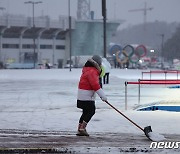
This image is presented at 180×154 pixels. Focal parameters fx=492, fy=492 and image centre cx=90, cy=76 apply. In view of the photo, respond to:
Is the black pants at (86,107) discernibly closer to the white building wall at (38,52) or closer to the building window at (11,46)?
the white building wall at (38,52)

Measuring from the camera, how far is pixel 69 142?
1029 cm

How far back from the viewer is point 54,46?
127 metres

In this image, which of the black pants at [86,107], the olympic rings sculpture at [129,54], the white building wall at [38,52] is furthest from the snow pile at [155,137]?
the white building wall at [38,52]

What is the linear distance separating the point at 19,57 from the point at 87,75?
11043 cm

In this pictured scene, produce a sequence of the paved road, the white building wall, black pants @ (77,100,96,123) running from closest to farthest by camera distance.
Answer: the paved road
black pants @ (77,100,96,123)
the white building wall

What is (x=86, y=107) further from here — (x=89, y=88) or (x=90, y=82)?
(x=90, y=82)

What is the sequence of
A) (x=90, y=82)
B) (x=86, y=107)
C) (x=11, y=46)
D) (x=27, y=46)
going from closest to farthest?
(x=90, y=82) → (x=86, y=107) → (x=11, y=46) → (x=27, y=46)

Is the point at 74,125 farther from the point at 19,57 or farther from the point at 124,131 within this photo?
the point at 19,57

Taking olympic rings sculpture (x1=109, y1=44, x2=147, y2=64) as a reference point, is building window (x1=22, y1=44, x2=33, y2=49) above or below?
above

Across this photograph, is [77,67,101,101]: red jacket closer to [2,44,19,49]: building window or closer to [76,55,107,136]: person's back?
[76,55,107,136]: person's back

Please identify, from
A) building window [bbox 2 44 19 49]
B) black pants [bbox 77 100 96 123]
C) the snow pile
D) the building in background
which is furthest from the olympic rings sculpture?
the snow pile

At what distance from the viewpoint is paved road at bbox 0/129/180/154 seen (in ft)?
30.9

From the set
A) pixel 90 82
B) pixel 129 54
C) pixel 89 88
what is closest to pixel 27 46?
pixel 129 54

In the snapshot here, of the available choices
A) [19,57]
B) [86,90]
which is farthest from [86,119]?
[19,57]
